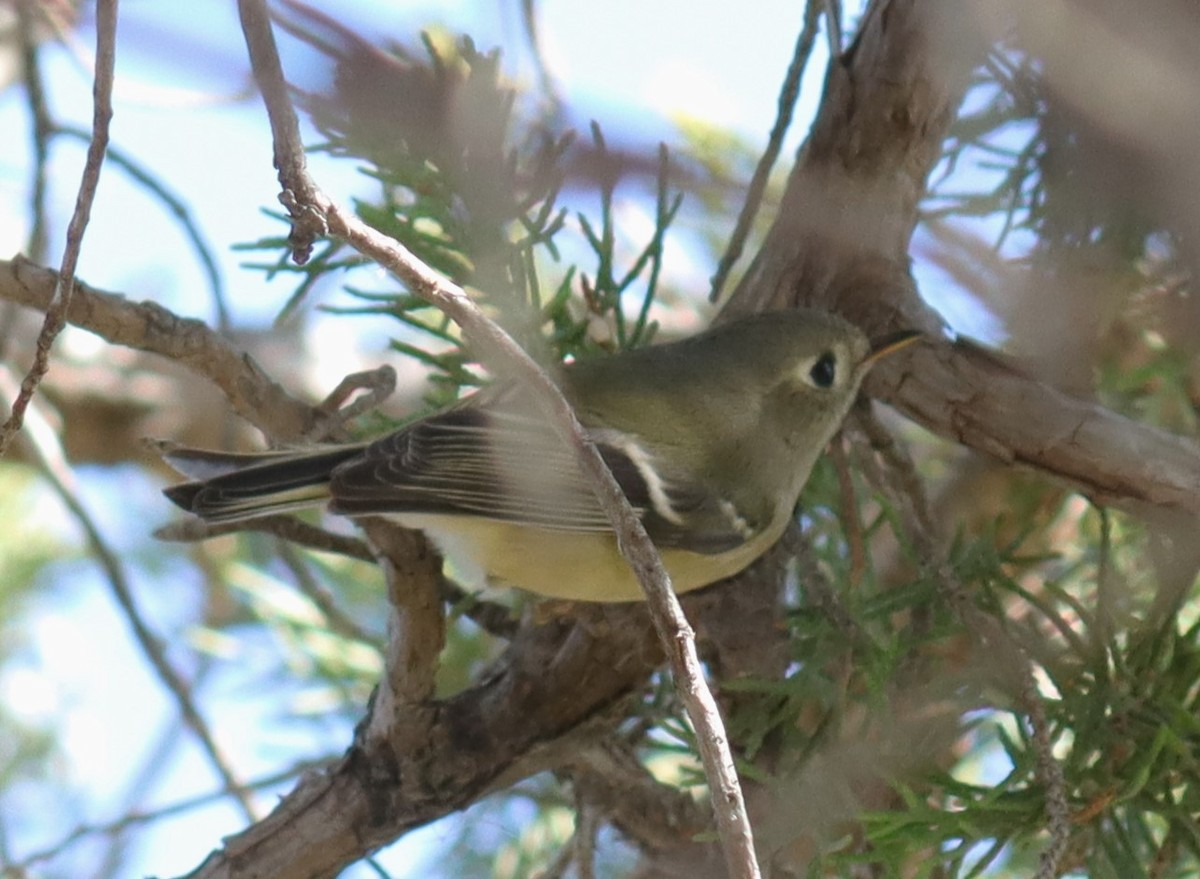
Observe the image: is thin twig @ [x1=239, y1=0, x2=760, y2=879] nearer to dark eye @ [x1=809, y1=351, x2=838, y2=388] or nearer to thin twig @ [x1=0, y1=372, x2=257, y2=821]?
dark eye @ [x1=809, y1=351, x2=838, y2=388]

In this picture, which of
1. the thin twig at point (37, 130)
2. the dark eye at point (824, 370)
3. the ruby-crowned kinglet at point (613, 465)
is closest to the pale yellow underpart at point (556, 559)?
the ruby-crowned kinglet at point (613, 465)

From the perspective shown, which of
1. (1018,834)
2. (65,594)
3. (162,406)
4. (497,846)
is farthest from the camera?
(65,594)

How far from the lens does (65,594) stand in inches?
90.8

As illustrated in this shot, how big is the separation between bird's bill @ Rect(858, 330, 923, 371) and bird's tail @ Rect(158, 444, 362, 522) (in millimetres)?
373

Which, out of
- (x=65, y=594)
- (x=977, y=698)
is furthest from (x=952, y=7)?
(x=65, y=594)

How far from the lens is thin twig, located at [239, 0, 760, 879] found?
0.59m

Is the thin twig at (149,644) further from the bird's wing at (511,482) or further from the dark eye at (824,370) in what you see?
the dark eye at (824,370)

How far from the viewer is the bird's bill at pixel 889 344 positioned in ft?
3.41

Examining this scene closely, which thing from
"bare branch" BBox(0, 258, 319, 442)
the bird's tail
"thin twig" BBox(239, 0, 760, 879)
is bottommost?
"thin twig" BBox(239, 0, 760, 879)

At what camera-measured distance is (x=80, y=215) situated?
635 millimetres

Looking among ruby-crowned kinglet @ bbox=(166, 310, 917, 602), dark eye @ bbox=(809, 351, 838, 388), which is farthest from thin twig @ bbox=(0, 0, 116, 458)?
dark eye @ bbox=(809, 351, 838, 388)

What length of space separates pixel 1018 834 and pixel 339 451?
518 millimetres

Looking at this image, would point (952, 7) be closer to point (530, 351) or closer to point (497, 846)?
point (530, 351)

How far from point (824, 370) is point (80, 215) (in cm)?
65
